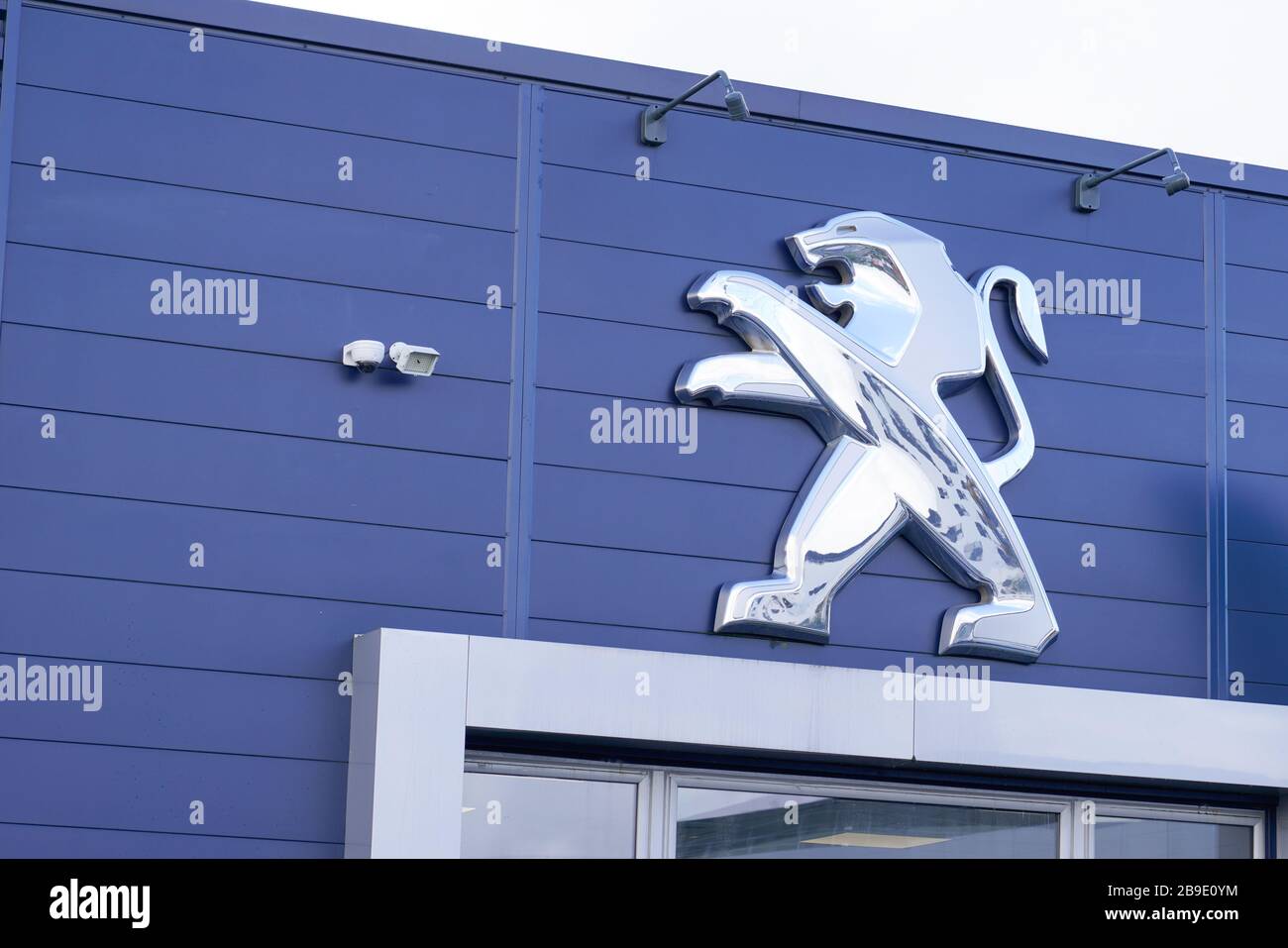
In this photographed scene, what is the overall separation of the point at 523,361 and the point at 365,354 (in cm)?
56

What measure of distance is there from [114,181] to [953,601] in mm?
3174

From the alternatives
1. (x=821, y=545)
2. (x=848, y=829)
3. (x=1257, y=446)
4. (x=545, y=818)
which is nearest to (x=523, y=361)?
(x=821, y=545)

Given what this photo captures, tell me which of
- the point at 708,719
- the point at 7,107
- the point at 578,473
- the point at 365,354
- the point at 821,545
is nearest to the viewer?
the point at 7,107

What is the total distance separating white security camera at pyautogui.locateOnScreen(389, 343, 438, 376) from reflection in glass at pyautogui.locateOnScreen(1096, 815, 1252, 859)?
9.68ft

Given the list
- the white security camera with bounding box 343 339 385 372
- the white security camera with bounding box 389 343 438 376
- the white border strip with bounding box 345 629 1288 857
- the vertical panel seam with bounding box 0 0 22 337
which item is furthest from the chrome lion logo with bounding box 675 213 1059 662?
the vertical panel seam with bounding box 0 0 22 337

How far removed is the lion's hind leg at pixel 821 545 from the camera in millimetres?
6438

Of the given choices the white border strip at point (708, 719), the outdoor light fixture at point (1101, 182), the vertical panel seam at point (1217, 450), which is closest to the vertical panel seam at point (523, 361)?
the white border strip at point (708, 719)

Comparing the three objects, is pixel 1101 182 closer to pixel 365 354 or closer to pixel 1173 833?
pixel 1173 833

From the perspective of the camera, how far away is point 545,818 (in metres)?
6.27

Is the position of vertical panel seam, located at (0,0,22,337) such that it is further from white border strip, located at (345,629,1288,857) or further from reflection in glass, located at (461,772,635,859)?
reflection in glass, located at (461,772,635,859)

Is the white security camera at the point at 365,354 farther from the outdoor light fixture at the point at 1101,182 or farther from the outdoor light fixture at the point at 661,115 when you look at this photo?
the outdoor light fixture at the point at 1101,182

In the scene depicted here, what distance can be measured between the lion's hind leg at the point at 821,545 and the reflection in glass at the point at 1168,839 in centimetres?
141

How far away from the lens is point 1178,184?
721 centimetres
